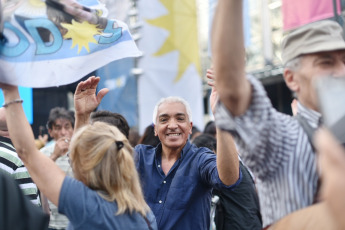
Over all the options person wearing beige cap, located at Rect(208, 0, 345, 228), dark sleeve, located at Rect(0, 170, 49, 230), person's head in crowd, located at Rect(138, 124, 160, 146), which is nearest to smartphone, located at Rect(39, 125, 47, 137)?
person's head in crowd, located at Rect(138, 124, 160, 146)

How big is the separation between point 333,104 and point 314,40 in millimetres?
291

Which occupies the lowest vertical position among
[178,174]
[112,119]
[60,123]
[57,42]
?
[178,174]

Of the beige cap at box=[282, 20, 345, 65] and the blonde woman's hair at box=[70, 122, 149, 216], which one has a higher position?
the beige cap at box=[282, 20, 345, 65]

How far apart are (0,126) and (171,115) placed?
51.0 inches

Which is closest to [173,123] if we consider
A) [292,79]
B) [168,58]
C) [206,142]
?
[206,142]

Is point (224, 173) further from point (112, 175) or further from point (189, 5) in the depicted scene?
point (189, 5)

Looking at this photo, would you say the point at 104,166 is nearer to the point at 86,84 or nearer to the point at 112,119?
the point at 86,84

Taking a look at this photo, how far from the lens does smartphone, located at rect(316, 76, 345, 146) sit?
1461 millimetres

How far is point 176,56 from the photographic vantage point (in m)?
7.83

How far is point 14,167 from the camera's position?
10.9 feet

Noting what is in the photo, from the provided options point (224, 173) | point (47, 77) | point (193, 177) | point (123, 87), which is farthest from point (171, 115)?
point (123, 87)

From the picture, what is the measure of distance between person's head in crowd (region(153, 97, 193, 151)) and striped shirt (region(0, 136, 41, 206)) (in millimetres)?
1037

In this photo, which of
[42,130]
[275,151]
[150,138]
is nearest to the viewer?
[275,151]

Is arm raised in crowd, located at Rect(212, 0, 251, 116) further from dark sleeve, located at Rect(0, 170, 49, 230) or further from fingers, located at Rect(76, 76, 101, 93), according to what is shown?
fingers, located at Rect(76, 76, 101, 93)
